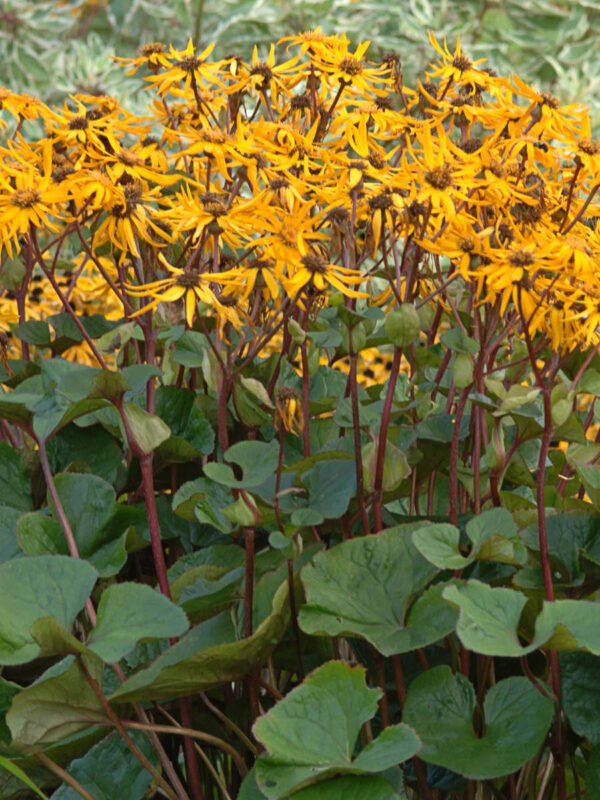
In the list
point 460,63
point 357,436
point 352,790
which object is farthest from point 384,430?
point 460,63

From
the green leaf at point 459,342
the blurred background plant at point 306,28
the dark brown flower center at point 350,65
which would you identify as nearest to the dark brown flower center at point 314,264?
the green leaf at point 459,342

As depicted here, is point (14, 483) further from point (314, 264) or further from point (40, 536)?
point (314, 264)

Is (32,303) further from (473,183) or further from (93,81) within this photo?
(93,81)

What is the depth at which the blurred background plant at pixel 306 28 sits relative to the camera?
142 inches

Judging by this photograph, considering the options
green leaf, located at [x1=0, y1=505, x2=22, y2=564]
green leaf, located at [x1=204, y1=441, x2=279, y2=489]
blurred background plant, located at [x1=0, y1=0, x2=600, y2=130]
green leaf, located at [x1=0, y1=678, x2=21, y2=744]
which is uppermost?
green leaf, located at [x1=204, y1=441, x2=279, y2=489]

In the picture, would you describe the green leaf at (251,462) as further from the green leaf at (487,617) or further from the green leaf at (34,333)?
the green leaf at (34,333)

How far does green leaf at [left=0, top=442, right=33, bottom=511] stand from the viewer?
887mm

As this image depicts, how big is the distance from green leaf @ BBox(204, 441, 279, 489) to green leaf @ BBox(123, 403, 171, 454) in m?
0.04

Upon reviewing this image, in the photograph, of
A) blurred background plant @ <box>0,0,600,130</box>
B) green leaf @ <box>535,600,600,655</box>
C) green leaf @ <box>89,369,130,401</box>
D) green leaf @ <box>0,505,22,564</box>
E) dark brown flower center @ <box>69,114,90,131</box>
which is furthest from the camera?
blurred background plant @ <box>0,0,600,130</box>

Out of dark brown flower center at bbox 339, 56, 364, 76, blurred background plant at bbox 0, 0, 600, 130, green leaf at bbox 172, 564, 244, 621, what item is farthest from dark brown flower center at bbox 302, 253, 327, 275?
blurred background plant at bbox 0, 0, 600, 130

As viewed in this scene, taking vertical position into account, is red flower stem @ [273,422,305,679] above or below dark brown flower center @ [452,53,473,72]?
below

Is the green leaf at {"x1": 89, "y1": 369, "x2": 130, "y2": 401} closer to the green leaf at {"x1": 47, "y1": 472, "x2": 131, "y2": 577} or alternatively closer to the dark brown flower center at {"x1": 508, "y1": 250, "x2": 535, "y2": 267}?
the green leaf at {"x1": 47, "y1": 472, "x2": 131, "y2": 577}

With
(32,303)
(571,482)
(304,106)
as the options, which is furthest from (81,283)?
(571,482)

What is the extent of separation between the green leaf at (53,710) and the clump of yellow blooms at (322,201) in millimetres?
249
